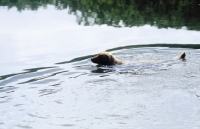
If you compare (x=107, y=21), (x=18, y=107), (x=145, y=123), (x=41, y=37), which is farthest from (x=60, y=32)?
(x=145, y=123)

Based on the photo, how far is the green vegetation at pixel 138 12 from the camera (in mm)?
19984

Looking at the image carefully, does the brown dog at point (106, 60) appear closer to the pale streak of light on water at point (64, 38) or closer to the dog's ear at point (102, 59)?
the dog's ear at point (102, 59)

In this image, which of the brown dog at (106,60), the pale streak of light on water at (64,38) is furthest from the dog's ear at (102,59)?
the pale streak of light on water at (64,38)

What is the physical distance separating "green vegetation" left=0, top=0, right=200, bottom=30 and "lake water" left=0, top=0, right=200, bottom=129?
0.81 ft

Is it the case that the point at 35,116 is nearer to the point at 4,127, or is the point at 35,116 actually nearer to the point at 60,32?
the point at 4,127

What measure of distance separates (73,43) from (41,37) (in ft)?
6.74

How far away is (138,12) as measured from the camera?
958 inches

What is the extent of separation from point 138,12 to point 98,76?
47.8 ft

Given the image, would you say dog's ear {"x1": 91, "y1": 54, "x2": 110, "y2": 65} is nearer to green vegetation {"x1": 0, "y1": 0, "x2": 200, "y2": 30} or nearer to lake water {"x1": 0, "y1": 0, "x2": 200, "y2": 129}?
lake water {"x1": 0, "y1": 0, "x2": 200, "y2": 129}

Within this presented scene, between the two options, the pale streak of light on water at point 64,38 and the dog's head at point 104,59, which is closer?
the dog's head at point 104,59

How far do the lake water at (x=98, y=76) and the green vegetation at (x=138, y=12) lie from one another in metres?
0.25

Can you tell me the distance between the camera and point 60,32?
57.1ft

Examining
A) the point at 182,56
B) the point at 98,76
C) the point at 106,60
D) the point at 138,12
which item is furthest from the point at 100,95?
the point at 138,12

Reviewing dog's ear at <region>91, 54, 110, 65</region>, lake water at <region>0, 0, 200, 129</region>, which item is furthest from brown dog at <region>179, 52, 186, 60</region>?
dog's ear at <region>91, 54, 110, 65</region>
